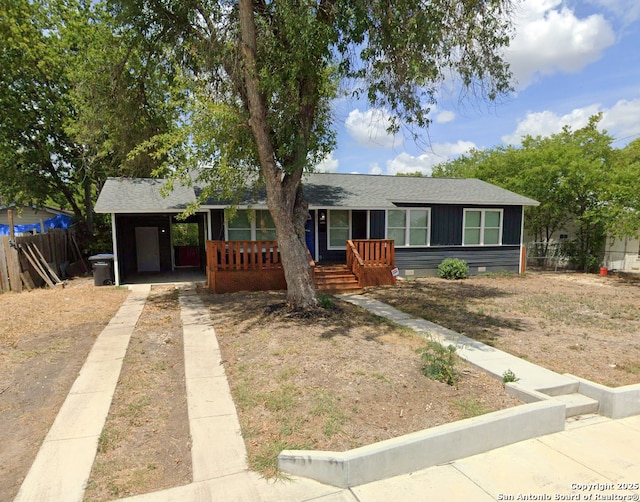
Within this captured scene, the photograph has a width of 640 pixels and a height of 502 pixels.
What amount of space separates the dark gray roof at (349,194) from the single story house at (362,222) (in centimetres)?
3

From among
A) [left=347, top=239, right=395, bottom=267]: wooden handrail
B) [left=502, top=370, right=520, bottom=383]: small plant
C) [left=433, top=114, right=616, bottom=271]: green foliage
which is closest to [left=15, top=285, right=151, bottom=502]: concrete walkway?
[left=502, top=370, right=520, bottom=383]: small plant

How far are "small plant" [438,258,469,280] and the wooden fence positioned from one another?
11.8m

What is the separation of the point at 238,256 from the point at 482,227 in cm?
898

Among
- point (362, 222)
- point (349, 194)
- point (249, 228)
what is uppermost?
point (349, 194)

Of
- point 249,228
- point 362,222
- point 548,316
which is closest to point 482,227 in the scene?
point 362,222

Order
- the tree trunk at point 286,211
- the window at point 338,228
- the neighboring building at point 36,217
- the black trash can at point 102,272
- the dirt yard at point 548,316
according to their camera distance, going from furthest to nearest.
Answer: the neighboring building at point 36,217 → the window at point 338,228 → the black trash can at point 102,272 → the tree trunk at point 286,211 → the dirt yard at point 548,316

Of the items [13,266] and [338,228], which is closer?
[13,266]

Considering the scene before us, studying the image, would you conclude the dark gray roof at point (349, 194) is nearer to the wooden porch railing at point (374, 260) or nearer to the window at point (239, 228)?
the window at point (239, 228)

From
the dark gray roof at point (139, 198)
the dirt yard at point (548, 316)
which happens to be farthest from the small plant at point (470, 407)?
the dark gray roof at point (139, 198)

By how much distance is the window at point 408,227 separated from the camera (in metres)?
13.2

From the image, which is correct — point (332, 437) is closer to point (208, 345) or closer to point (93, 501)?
point (93, 501)

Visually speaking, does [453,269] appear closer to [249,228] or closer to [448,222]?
[448,222]

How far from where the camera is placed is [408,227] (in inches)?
522

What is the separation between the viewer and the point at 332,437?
3172 millimetres
